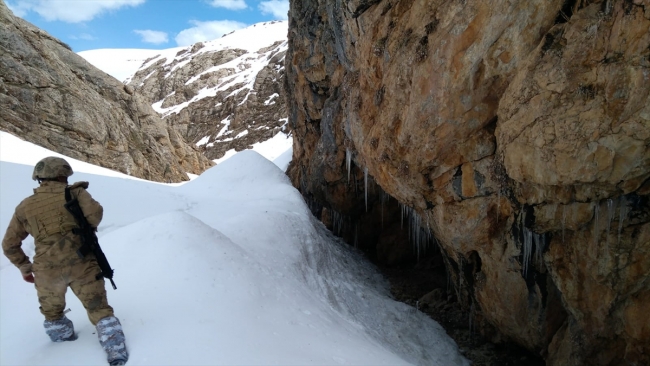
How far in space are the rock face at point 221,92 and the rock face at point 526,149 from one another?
168ft

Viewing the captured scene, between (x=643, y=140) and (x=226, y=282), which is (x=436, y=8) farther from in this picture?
(x=226, y=282)

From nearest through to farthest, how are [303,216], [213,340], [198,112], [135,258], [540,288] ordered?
[213,340], [135,258], [540,288], [303,216], [198,112]

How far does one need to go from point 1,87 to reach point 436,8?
70.4ft

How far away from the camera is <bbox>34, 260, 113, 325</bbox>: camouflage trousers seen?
4691 mm

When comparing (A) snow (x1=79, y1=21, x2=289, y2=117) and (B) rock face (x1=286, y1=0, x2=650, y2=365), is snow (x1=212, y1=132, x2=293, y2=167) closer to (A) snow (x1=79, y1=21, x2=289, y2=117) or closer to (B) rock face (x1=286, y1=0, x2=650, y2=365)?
(A) snow (x1=79, y1=21, x2=289, y2=117)

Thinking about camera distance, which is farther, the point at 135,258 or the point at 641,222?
the point at 135,258

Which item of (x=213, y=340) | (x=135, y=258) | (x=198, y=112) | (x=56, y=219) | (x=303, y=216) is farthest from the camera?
(x=198, y=112)

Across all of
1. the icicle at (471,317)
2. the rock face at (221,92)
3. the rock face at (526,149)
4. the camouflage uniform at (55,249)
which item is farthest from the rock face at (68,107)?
the rock face at (221,92)

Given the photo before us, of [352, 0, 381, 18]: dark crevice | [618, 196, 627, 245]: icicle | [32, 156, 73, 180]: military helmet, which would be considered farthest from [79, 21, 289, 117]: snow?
[32, 156, 73, 180]: military helmet

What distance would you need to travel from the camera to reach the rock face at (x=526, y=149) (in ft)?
20.4

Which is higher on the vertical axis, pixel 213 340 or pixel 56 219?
pixel 56 219

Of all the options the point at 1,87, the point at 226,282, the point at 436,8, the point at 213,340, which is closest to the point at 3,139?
the point at 1,87

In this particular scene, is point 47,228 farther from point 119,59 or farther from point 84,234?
point 119,59

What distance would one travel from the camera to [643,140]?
5.96 meters
